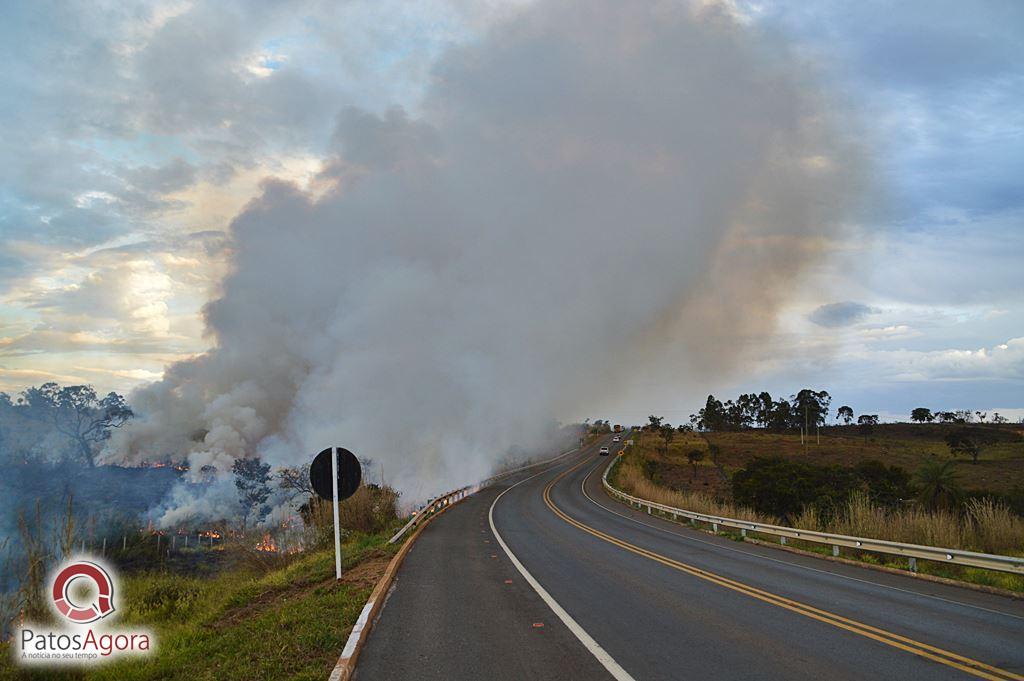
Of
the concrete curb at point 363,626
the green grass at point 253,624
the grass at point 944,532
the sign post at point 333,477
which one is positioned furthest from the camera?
the sign post at point 333,477

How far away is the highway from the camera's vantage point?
6.42 m

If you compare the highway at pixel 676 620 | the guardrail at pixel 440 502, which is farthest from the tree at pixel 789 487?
the highway at pixel 676 620

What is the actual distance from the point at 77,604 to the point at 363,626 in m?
7.23

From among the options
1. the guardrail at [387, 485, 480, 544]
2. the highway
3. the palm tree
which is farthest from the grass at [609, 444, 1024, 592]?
the guardrail at [387, 485, 480, 544]

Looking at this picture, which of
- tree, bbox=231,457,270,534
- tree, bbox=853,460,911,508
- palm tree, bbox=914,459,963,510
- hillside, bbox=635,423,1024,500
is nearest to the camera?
palm tree, bbox=914,459,963,510

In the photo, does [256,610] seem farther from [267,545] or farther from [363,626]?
[267,545]

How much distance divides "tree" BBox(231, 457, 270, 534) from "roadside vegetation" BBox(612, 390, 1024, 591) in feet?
90.2

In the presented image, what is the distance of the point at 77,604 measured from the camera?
38.1 ft

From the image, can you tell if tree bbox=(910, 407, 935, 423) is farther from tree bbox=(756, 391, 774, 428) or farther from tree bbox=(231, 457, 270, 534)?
tree bbox=(231, 457, 270, 534)

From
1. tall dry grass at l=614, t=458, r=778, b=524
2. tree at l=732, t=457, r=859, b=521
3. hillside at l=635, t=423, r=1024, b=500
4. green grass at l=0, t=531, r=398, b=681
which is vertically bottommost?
hillside at l=635, t=423, r=1024, b=500

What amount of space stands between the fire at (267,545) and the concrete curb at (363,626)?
7.43 m

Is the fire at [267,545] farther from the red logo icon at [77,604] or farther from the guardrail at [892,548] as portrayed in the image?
the guardrail at [892,548]

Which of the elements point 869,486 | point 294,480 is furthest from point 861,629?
point 294,480

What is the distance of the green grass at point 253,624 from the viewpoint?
739cm
